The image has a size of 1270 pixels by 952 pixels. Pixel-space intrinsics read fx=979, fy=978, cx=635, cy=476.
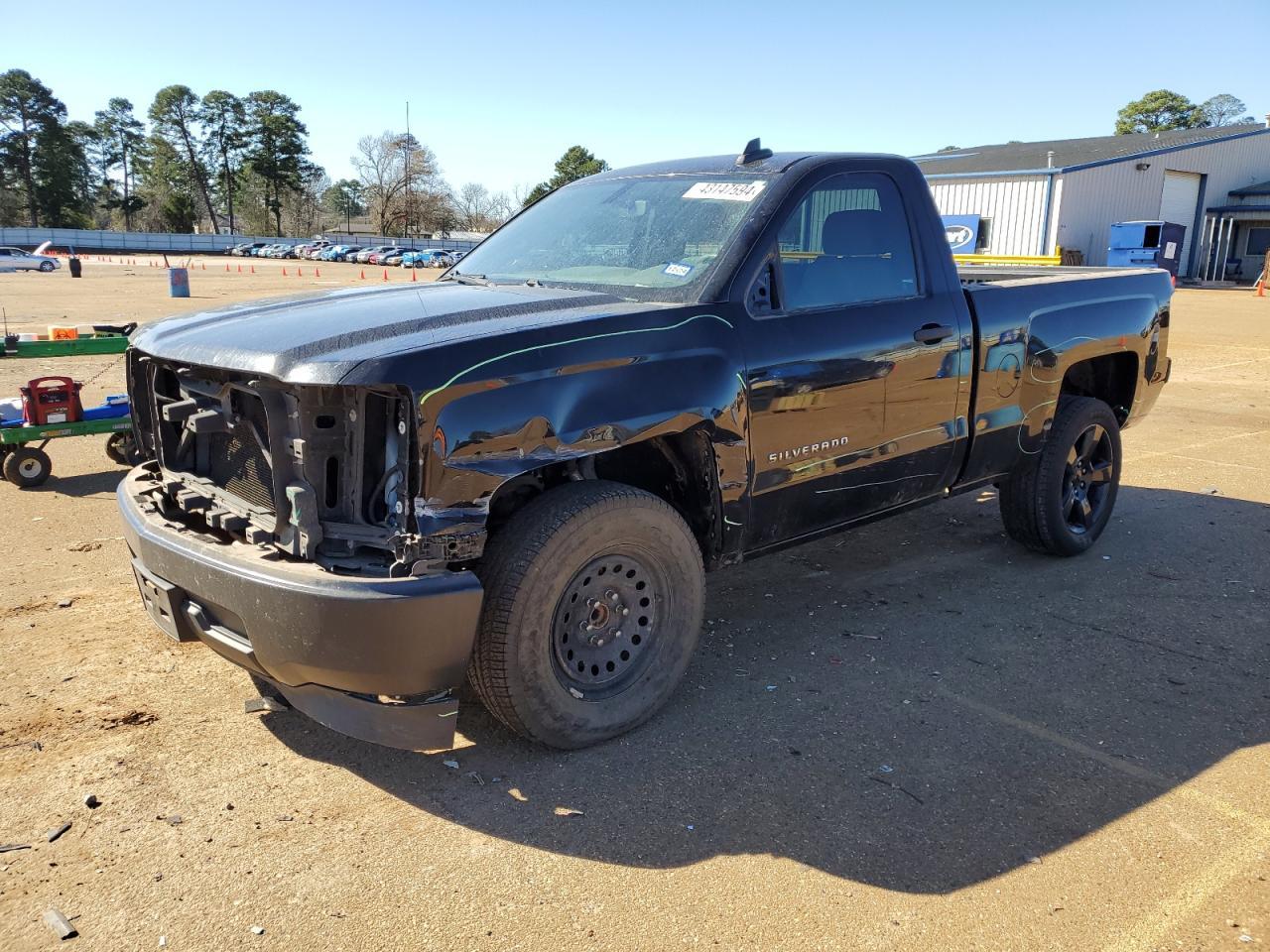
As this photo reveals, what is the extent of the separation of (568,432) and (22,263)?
174ft

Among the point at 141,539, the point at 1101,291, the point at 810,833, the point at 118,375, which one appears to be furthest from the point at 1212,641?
the point at 118,375

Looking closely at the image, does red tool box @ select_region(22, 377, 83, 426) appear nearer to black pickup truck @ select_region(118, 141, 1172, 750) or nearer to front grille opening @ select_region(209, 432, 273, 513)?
black pickup truck @ select_region(118, 141, 1172, 750)

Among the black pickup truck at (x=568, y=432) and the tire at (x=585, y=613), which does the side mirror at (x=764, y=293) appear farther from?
the tire at (x=585, y=613)

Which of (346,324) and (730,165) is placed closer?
(346,324)

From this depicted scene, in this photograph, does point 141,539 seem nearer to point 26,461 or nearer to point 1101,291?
point 26,461

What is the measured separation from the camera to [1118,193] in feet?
125

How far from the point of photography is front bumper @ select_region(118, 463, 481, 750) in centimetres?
278

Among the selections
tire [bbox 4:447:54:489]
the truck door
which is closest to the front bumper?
the truck door

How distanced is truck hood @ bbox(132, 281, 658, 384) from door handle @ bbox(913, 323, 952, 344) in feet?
4.38

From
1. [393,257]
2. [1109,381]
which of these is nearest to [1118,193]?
[1109,381]

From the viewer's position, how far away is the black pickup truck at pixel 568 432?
9.41 ft

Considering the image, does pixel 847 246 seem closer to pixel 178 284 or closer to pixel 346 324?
pixel 346 324

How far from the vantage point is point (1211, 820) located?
120 inches

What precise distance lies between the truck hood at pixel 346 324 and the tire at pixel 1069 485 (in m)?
2.77
